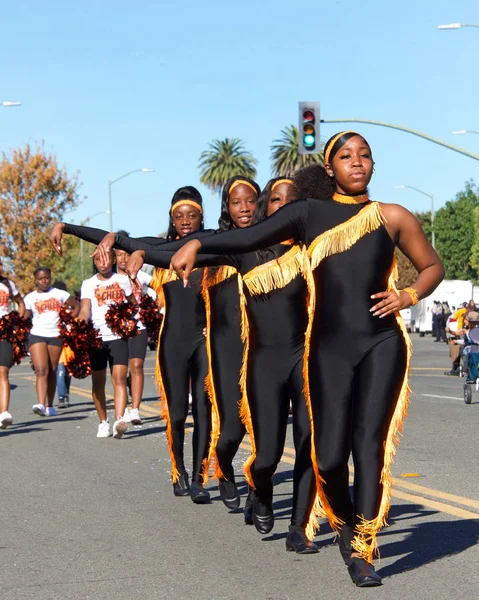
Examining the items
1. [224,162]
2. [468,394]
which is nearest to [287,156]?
[224,162]

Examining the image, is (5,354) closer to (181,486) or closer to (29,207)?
(181,486)

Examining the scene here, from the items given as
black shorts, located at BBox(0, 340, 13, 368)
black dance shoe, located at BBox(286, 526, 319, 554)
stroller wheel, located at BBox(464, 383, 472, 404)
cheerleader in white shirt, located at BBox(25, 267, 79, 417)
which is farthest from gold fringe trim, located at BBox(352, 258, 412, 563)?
stroller wheel, located at BBox(464, 383, 472, 404)

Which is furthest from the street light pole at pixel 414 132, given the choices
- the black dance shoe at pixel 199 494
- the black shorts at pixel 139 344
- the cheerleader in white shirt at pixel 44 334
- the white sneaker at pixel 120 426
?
the black dance shoe at pixel 199 494

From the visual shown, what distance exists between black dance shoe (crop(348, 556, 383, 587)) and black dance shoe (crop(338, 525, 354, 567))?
7 centimetres

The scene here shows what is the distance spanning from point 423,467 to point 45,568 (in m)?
4.13

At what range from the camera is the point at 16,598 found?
542cm

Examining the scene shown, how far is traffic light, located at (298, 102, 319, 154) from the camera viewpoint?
27.4 m

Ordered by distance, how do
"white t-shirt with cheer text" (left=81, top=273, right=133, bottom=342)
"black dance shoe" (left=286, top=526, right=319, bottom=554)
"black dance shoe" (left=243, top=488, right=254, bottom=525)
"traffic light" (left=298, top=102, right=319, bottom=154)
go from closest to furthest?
"black dance shoe" (left=286, top=526, right=319, bottom=554)
"black dance shoe" (left=243, top=488, right=254, bottom=525)
"white t-shirt with cheer text" (left=81, top=273, right=133, bottom=342)
"traffic light" (left=298, top=102, right=319, bottom=154)

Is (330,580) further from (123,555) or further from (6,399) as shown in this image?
(6,399)

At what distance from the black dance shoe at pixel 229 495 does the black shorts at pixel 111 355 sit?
4736mm

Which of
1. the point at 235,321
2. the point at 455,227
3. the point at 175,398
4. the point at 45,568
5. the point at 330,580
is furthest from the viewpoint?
the point at 455,227

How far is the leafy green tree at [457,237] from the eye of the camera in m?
103

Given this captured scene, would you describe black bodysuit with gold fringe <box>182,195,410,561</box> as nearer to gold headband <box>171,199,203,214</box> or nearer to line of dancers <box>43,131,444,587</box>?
line of dancers <box>43,131,444,587</box>

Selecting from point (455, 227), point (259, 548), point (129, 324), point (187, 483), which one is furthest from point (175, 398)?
point (455, 227)
